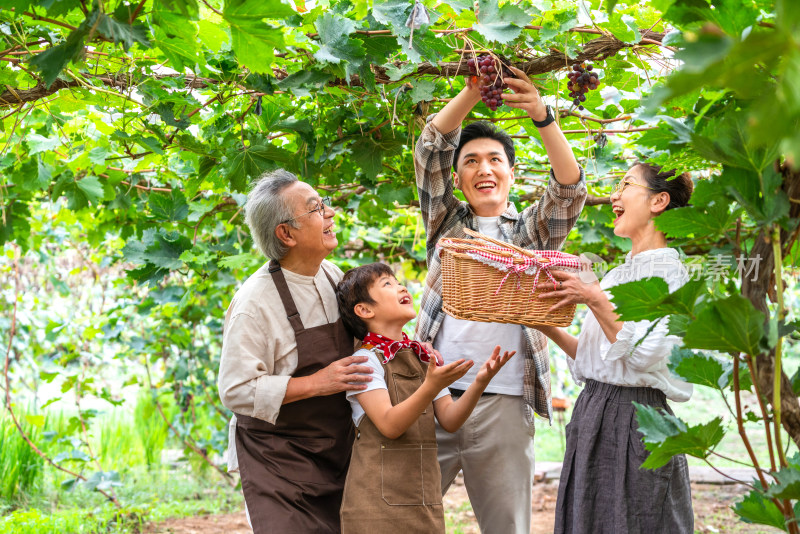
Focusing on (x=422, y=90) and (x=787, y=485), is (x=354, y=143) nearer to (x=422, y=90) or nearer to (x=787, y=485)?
(x=422, y=90)

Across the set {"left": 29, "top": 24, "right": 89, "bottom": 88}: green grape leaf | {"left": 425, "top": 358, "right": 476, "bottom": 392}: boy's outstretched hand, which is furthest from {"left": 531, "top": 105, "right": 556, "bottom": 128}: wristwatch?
{"left": 29, "top": 24, "right": 89, "bottom": 88}: green grape leaf

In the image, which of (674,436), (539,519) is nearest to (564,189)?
(674,436)

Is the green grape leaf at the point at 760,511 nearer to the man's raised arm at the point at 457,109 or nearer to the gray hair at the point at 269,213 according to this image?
the man's raised arm at the point at 457,109

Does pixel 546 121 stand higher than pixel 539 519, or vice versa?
pixel 546 121

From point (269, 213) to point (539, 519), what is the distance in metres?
3.06

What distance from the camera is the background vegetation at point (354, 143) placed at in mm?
915

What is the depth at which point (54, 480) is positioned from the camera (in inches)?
182

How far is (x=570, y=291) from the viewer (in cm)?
178

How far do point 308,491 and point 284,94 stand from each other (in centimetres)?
126

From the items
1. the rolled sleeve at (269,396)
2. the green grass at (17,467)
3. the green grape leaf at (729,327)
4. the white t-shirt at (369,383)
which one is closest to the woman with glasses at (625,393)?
the white t-shirt at (369,383)

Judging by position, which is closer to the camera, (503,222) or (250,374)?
(250,374)

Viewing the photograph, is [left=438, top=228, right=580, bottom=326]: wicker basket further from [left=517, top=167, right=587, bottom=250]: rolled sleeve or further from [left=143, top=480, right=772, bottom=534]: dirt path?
[left=143, top=480, right=772, bottom=534]: dirt path

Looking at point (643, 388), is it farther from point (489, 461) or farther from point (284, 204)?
point (284, 204)

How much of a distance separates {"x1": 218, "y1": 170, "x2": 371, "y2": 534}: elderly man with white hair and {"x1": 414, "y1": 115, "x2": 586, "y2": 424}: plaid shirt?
343 mm
